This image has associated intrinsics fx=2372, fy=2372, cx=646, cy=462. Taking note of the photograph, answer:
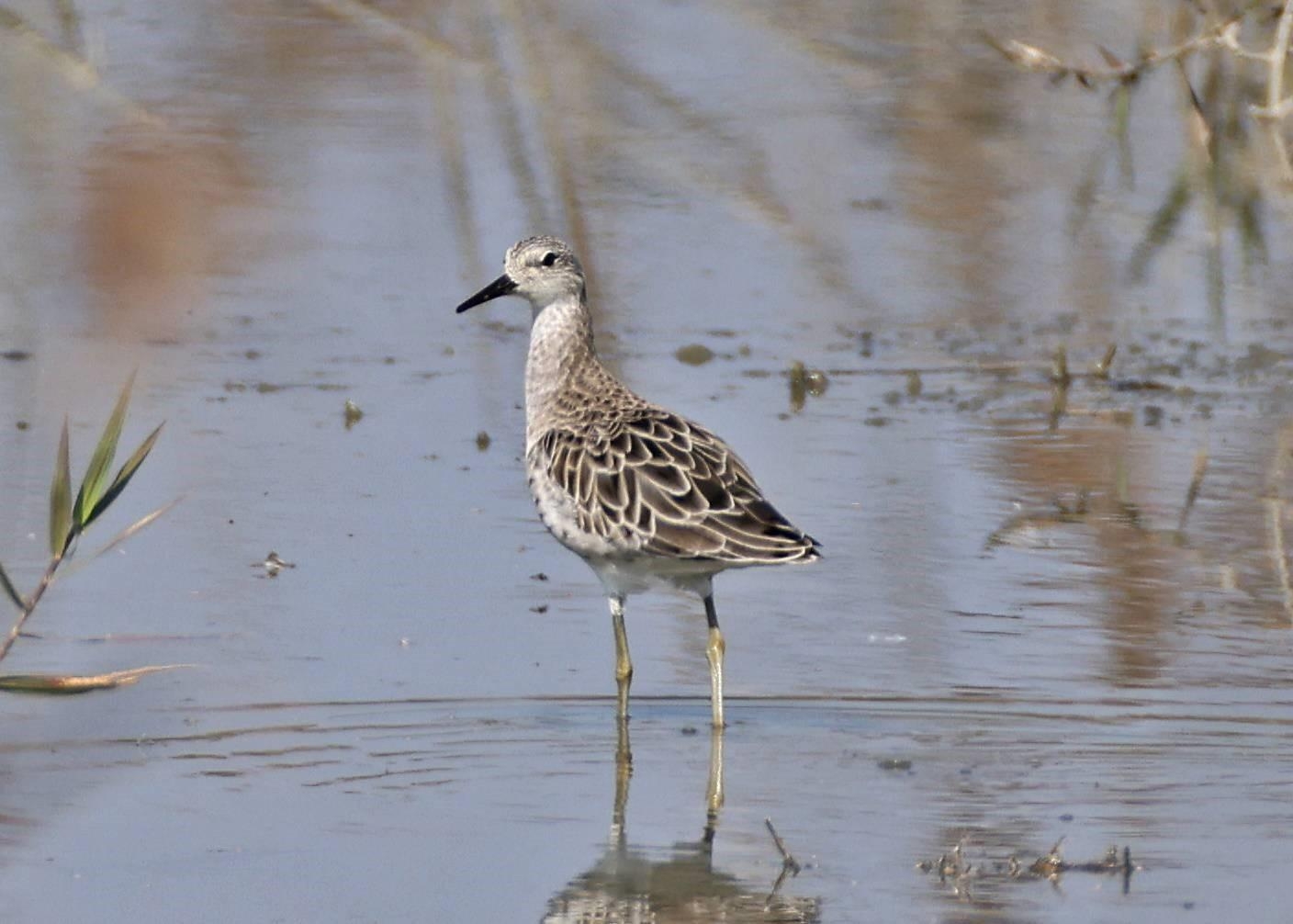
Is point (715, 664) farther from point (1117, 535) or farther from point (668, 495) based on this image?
point (1117, 535)

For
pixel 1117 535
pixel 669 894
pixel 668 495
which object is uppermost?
pixel 668 495

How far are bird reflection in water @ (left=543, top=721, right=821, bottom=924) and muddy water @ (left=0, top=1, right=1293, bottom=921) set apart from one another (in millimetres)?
17

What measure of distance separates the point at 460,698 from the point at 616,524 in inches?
25.5

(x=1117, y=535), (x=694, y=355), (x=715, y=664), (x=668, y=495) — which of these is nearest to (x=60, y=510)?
(x=668, y=495)

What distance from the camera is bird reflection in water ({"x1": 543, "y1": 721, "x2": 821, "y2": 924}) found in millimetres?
4934

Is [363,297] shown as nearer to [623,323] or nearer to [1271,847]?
[623,323]

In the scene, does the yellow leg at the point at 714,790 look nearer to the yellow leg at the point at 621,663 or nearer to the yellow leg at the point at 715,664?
the yellow leg at the point at 715,664

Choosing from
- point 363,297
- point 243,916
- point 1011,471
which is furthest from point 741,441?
point 243,916

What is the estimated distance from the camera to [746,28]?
15641 millimetres

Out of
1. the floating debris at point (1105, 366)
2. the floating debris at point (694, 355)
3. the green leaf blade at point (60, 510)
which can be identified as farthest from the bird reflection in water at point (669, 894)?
the floating debris at point (1105, 366)

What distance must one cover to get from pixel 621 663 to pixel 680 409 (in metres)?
2.96

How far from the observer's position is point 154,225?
478 inches

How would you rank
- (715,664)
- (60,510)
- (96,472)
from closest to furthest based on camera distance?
(60,510) < (96,472) < (715,664)

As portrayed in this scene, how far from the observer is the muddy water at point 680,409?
540cm
